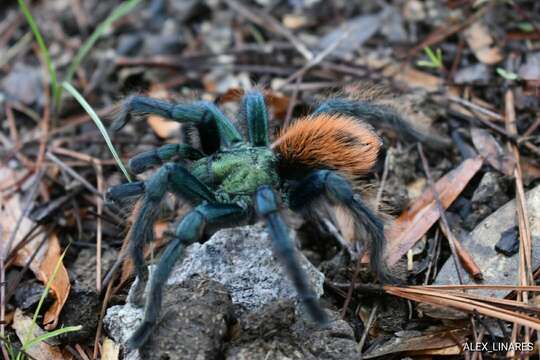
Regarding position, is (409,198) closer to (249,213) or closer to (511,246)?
(511,246)

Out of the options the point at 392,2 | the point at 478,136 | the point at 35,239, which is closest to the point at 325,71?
the point at 392,2

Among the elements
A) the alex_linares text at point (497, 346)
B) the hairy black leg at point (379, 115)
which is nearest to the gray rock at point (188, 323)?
the alex_linares text at point (497, 346)

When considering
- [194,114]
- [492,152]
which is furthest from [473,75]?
[194,114]

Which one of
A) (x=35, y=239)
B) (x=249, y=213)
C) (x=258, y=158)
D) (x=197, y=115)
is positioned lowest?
(x=35, y=239)

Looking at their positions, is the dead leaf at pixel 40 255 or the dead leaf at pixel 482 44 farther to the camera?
the dead leaf at pixel 482 44

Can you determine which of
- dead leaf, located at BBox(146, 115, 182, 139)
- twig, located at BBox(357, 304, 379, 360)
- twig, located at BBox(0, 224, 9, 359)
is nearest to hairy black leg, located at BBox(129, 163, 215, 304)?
twig, located at BBox(0, 224, 9, 359)

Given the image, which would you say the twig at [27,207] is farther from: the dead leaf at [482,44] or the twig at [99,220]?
the dead leaf at [482,44]

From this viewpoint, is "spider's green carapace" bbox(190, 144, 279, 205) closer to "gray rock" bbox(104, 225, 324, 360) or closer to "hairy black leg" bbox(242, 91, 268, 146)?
"hairy black leg" bbox(242, 91, 268, 146)
